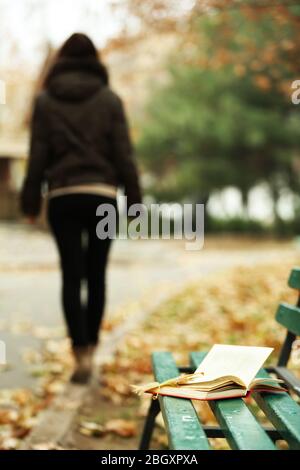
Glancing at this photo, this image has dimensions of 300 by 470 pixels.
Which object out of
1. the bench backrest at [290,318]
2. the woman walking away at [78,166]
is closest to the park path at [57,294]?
the woman walking away at [78,166]

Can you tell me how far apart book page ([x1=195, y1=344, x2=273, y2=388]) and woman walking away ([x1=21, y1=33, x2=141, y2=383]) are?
5.29ft

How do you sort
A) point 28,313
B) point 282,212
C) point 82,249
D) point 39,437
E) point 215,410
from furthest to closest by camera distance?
point 282,212 < point 28,313 < point 82,249 < point 39,437 < point 215,410

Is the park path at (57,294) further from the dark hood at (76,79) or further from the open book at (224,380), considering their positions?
the dark hood at (76,79)

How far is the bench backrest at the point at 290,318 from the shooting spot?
2379mm

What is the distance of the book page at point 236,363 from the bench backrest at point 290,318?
30 centimetres

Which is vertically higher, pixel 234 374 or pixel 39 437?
pixel 234 374

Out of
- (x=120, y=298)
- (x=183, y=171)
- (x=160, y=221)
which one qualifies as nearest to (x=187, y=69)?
(x=183, y=171)

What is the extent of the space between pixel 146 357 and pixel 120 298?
11.5ft

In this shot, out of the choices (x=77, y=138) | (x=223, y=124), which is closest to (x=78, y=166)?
(x=77, y=138)

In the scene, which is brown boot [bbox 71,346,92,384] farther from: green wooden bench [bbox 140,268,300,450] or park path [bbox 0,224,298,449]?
green wooden bench [bbox 140,268,300,450]

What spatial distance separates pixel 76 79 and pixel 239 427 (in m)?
2.66

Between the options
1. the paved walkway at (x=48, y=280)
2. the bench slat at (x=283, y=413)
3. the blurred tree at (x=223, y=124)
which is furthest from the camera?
the blurred tree at (x=223, y=124)

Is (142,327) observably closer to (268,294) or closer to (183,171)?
(268,294)
